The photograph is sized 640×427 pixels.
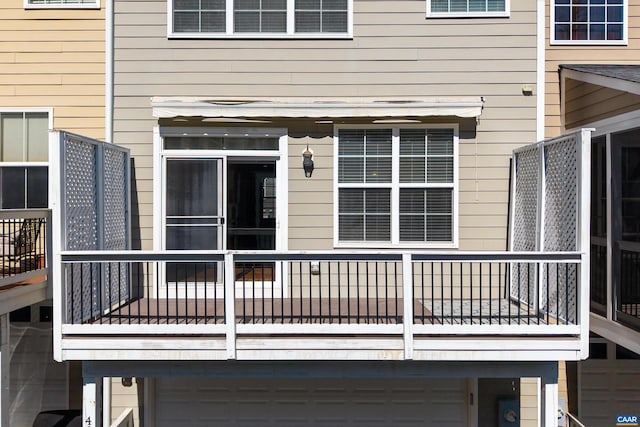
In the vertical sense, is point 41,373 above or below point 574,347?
below

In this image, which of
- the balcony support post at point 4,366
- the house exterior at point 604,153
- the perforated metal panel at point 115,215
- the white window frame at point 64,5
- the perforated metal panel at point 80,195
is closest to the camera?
the perforated metal panel at point 80,195

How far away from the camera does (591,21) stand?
6934 millimetres

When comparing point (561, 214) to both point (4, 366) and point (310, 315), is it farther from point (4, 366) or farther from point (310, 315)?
point (4, 366)

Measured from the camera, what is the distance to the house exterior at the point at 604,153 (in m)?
5.50

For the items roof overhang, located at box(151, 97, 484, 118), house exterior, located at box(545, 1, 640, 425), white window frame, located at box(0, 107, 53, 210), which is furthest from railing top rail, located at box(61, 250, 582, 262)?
white window frame, located at box(0, 107, 53, 210)

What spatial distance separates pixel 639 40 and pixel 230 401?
6795 millimetres

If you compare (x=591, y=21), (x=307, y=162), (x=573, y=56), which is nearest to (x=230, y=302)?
(x=307, y=162)

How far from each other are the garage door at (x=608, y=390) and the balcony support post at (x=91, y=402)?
5.54m

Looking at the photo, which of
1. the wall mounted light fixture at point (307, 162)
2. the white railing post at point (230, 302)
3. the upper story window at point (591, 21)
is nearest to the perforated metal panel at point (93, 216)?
the white railing post at point (230, 302)

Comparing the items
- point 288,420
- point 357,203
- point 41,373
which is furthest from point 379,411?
point 41,373

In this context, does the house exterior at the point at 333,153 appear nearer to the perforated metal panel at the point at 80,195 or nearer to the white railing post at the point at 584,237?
the perforated metal panel at the point at 80,195

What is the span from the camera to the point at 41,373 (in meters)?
6.86

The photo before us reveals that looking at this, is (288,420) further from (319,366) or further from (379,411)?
(319,366)

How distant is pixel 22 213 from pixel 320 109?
3.32 meters
